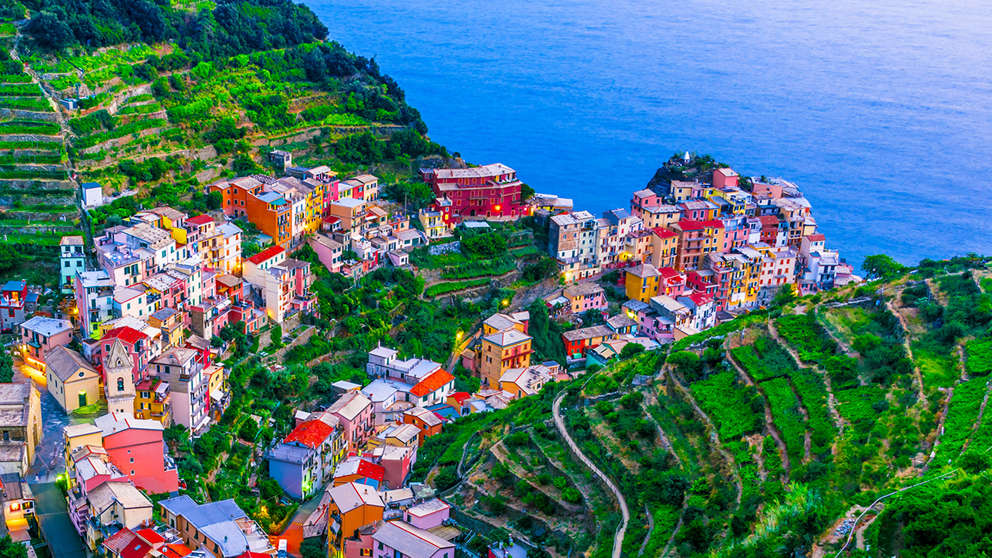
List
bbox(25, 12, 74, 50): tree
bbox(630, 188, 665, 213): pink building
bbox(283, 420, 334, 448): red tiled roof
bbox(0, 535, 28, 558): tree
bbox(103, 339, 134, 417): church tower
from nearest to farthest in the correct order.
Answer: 1. bbox(0, 535, 28, 558): tree
2. bbox(103, 339, 134, 417): church tower
3. bbox(283, 420, 334, 448): red tiled roof
4. bbox(25, 12, 74, 50): tree
5. bbox(630, 188, 665, 213): pink building

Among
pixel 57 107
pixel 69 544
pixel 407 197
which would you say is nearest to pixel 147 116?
pixel 57 107

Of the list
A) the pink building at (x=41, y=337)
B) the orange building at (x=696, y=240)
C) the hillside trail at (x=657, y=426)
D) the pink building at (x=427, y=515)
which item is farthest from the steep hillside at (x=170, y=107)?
the hillside trail at (x=657, y=426)

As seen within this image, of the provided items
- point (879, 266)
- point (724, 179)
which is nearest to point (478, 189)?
point (724, 179)

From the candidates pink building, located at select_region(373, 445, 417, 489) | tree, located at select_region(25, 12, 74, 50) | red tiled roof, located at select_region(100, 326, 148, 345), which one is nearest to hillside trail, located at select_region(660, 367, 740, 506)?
pink building, located at select_region(373, 445, 417, 489)

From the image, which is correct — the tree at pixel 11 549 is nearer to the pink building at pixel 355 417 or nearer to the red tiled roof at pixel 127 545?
the red tiled roof at pixel 127 545

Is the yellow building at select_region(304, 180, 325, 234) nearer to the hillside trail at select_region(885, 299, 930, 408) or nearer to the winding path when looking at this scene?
the winding path

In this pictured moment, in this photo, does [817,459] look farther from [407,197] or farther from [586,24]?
[586,24]

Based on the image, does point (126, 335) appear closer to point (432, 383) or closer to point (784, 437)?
point (432, 383)
